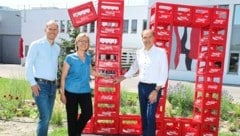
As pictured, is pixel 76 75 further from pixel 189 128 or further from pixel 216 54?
pixel 216 54

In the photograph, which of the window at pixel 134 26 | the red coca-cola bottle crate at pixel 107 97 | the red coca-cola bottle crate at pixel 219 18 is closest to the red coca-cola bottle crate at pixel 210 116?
the red coca-cola bottle crate at pixel 219 18

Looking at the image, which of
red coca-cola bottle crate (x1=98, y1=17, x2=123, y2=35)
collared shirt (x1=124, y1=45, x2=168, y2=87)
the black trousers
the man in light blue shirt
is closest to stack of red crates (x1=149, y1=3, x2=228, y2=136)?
red coca-cola bottle crate (x1=98, y1=17, x2=123, y2=35)

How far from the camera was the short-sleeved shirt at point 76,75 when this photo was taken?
19.7 ft

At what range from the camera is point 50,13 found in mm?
45312

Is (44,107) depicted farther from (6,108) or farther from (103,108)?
(6,108)

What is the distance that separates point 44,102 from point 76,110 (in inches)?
27.7

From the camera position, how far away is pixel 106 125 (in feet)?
26.3

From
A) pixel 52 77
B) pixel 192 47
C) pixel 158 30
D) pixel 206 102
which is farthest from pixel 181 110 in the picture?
pixel 192 47

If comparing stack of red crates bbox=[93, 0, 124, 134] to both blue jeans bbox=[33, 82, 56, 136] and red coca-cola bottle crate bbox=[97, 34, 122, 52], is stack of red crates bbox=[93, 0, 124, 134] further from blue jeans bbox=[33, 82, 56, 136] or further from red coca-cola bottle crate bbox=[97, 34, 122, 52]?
blue jeans bbox=[33, 82, 56, 136]

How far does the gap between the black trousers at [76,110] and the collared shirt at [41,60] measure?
0.54 m

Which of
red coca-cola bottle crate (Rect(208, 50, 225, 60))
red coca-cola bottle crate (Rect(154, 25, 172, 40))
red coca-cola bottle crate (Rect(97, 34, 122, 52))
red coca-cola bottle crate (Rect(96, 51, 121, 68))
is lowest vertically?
red coca-cola bottle crate (Rect(96, 51, 121, 68))

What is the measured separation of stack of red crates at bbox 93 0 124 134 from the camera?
783 centimetres

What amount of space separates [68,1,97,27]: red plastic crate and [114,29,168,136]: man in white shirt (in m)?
1.69

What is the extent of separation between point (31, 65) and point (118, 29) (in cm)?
273
